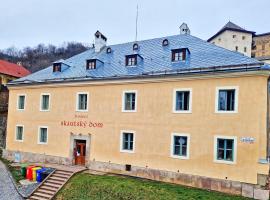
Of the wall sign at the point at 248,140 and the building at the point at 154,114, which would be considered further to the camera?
the building at the point at 154,114

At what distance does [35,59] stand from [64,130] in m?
78.7

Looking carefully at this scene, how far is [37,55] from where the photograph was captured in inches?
3905

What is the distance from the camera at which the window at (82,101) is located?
79.7 ft

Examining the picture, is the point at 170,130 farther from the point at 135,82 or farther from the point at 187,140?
the point at 135,82

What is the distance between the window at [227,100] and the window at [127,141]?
7004 millimetres

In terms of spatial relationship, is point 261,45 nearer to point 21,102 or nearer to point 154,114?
point 154,114

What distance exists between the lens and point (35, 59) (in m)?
96.4

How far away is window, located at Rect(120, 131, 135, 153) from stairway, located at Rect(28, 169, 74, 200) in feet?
14.8

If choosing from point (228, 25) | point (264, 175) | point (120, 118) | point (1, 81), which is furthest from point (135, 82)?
point (228, 25)

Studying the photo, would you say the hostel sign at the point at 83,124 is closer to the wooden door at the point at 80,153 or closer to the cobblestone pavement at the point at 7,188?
the wooden door at the point at 80,153

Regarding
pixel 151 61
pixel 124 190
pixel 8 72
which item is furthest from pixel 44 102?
pixel 8 72

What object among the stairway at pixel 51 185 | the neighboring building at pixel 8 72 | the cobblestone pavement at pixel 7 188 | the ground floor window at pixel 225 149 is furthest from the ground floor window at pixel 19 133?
the neighboring building at pixel 8 72

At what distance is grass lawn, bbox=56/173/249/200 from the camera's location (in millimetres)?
16891

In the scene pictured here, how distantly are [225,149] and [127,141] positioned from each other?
7.62 meters
